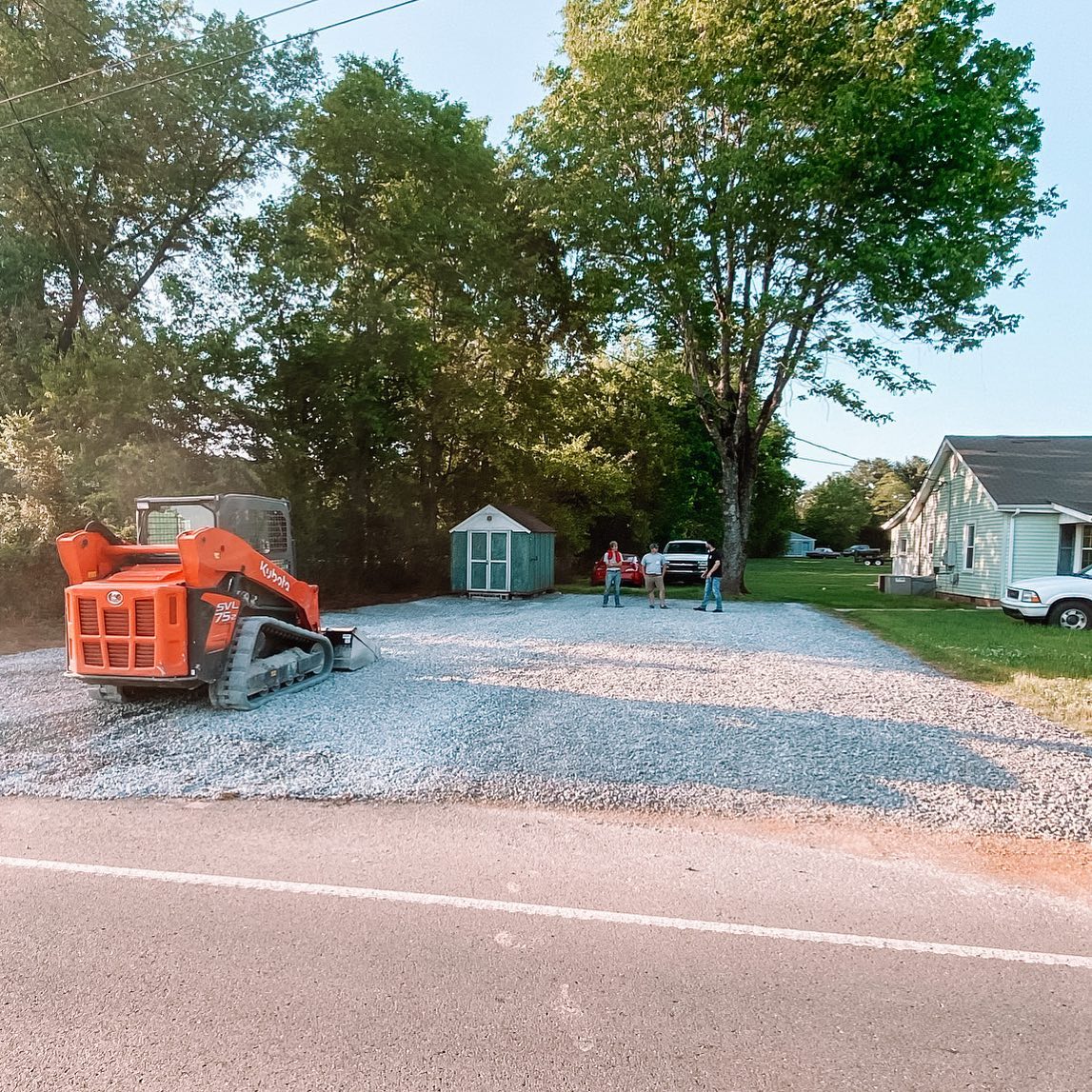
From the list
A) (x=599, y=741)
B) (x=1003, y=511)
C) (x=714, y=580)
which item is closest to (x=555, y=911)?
(x=599, y=741)

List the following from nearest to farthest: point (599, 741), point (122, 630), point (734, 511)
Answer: point (599, 741), point (122, 630), point (734, 511)

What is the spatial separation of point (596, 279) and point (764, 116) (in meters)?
6.02

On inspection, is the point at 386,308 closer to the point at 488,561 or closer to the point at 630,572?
the point at 488,561

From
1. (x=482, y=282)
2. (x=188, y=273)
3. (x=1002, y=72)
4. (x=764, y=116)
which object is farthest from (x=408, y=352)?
(x=1002, y=72)

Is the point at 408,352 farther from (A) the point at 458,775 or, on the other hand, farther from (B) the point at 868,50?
(A) the point at 458,775

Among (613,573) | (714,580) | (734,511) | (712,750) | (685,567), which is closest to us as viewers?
(712,750)

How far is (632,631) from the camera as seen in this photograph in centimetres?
1285

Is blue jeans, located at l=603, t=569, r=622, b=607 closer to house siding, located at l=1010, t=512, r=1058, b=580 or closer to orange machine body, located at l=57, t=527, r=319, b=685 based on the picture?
house siding, located at l=1010, t=512, r=1058, b=580

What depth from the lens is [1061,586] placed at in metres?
14.2

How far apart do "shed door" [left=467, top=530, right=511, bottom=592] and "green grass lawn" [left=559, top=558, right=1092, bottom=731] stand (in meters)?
4.43

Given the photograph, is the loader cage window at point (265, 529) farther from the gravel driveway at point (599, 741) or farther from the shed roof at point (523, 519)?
the shed roof at point (523, 519)

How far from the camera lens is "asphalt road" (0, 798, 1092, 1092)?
7.45ft

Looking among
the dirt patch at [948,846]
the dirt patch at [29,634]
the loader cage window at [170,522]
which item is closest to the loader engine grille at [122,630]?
the loader cage window at [170,522]

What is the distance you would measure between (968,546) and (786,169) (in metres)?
12.4
